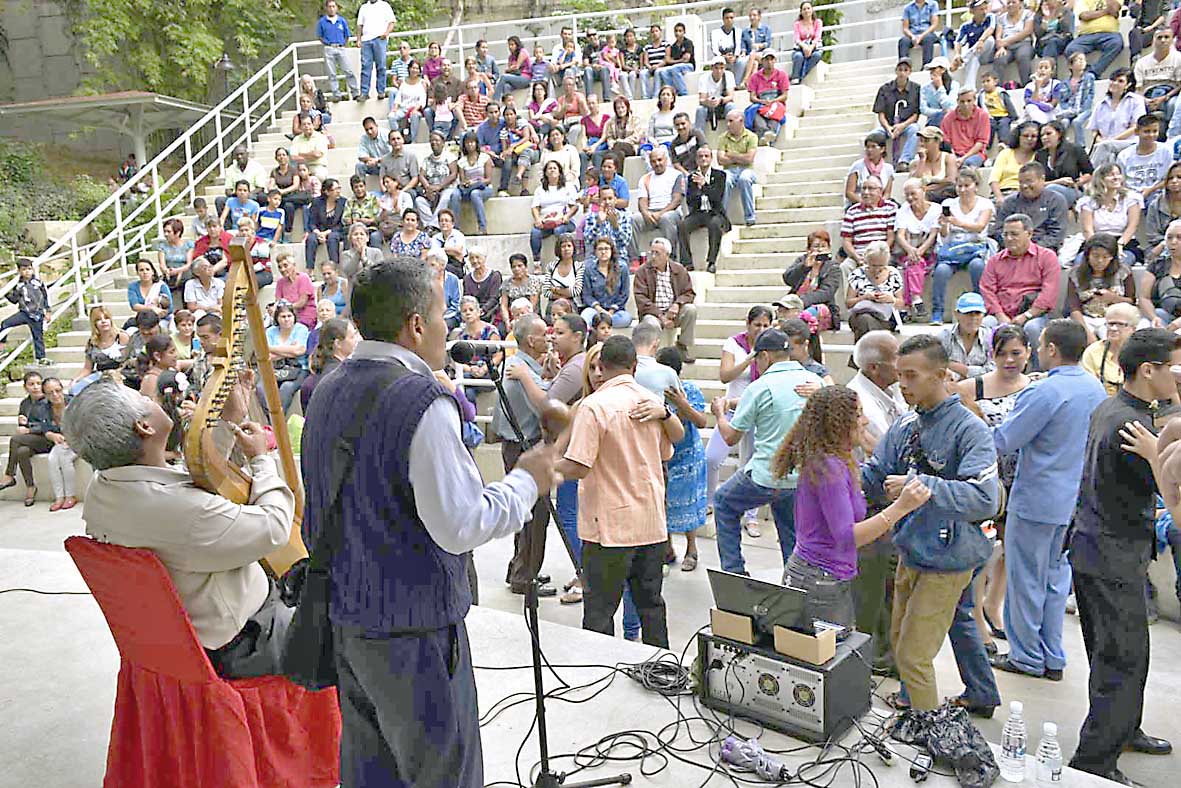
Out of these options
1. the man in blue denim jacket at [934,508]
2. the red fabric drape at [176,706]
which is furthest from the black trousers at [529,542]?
the man in blue denim jacket at [934,508]

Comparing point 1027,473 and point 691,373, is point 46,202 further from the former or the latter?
point 1027,473

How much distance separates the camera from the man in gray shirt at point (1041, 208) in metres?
7.13

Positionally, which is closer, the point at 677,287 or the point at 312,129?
the point at 677,287

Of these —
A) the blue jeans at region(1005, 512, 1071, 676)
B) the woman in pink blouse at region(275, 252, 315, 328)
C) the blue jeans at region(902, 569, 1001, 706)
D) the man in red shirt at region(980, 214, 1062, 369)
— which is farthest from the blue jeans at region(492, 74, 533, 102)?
the blue jeans at region(902, 569, 1001, 706)

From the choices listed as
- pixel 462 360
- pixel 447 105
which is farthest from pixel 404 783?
pixel 447 105

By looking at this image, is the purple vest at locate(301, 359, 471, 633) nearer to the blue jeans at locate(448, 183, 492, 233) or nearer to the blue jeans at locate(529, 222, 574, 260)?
the blue jeans at locate(529, 222, 574, 260)

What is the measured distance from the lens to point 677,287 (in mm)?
8156

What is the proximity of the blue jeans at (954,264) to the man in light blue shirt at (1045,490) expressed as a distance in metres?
3.62

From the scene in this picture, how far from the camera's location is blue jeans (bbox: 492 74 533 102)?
12805 mm

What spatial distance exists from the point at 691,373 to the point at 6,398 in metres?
7.61

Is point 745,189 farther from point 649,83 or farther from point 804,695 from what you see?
point 804,695

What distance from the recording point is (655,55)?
1228cm

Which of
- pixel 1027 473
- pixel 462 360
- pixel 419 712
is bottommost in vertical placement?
pixel 1027 473

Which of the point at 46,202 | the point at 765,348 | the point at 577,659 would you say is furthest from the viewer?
the point at 46,202
